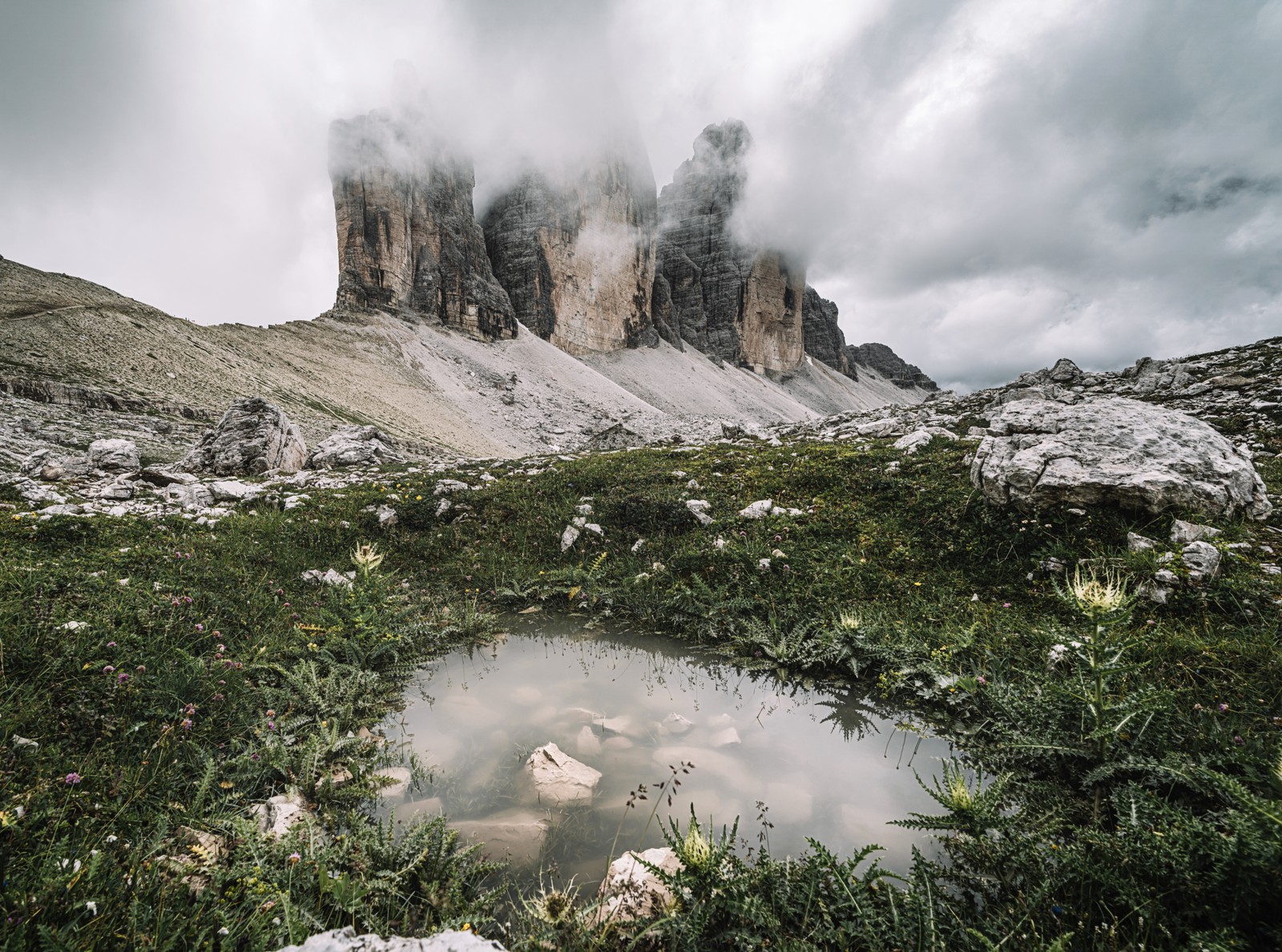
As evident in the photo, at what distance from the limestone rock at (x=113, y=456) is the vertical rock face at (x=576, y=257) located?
277ft

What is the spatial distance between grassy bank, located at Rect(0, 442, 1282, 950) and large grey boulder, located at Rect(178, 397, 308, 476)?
35.5 feet

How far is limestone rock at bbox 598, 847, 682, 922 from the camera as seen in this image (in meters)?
2.82

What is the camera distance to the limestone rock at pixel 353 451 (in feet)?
71.4

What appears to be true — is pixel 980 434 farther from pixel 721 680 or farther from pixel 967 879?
pixel 967 879

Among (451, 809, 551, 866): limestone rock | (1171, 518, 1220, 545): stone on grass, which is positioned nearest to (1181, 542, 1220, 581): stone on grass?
(1171, 518, 1220, 545): stone on grass

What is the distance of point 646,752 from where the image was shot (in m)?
4.39

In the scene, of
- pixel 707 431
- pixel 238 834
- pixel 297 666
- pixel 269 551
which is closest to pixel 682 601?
pixel 297 666

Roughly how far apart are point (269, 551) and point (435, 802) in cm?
644

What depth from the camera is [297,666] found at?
16.2 ft

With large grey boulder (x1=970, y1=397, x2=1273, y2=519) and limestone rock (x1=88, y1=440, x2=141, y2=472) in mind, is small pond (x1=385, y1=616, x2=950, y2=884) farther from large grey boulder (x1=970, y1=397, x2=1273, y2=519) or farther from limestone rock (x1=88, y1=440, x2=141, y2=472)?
limestone rock (x1=88, y1=440, x2=141, y2=472)

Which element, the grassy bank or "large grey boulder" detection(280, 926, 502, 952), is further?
the grassy bank

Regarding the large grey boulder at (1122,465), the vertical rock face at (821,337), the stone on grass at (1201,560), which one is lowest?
the stone on grass at (1201,560)

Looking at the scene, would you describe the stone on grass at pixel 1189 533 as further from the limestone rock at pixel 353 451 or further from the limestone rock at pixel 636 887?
the limestone rock at pixel 353 451

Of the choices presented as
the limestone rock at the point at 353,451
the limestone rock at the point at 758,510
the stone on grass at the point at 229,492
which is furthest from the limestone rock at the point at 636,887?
the limestone rock at the point at 353,451
